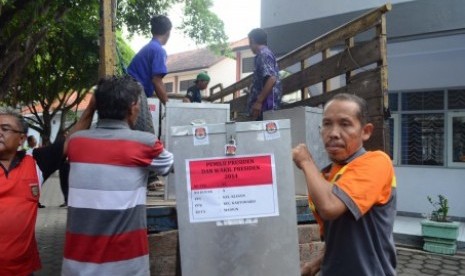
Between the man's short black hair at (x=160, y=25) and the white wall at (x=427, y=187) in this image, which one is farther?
the white wall at (x=427, y=187)

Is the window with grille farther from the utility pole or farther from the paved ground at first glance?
the utility pole

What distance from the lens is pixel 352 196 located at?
1.66 meters

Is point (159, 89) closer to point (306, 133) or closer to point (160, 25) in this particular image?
point (160, 25)

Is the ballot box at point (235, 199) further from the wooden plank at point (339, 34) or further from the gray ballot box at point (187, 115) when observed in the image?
the wooden plank at point (339, 34)

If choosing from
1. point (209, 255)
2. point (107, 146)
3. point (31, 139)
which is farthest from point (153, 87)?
point (31, 139)

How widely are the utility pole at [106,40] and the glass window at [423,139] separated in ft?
23.8

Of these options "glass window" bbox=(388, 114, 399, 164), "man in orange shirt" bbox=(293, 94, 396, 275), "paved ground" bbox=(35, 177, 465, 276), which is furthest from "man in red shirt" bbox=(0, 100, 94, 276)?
"glass window" bbox=(388, 114, 399, 164)

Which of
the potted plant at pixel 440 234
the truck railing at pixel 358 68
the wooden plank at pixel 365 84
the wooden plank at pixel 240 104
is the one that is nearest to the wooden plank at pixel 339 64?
the truck railing at pixel 358 68

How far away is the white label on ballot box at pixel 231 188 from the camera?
6.41ft

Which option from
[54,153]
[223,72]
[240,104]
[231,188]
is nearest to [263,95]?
[54,153]

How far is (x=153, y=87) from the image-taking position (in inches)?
155

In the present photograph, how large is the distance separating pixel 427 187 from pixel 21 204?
7.96 m

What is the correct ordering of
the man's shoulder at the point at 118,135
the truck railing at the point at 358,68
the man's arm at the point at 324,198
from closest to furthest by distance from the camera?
the man's arm at the point at 324,198
the man's shoulder at the point at 118,135
the truck railing at the point at 358,68

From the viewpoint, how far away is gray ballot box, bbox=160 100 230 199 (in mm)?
2961
